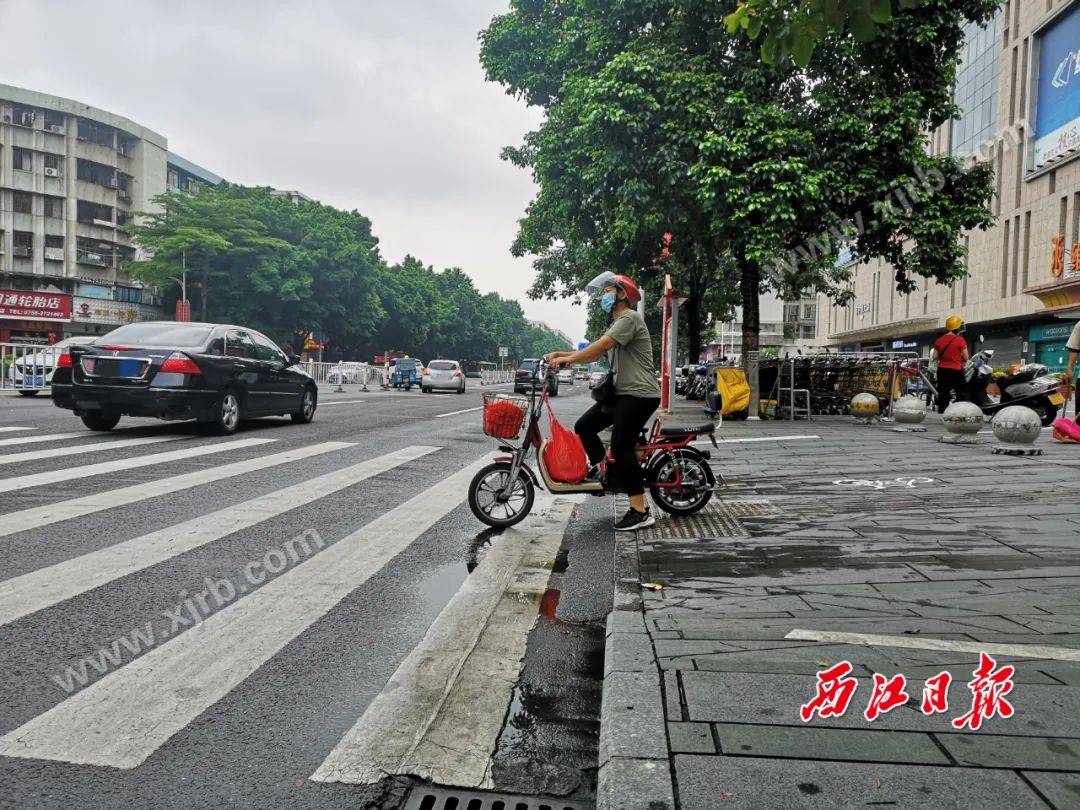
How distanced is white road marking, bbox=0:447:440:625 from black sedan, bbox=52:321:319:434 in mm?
4112

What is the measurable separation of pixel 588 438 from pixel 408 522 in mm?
1465

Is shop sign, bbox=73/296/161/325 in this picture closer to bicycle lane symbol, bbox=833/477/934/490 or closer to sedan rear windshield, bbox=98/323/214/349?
sedan rear windshield, bbox=98/323/214/349

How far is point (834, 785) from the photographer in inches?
87.7

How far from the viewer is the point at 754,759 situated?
2.38 metres

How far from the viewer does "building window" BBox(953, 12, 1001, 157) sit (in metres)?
44.8

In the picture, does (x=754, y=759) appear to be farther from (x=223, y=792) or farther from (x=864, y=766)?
(x=223, y=792)

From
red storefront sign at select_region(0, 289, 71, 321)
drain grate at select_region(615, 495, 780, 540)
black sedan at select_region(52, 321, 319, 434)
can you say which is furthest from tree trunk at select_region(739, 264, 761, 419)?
red storefront sign at select_region(0, 289, 71, 321)

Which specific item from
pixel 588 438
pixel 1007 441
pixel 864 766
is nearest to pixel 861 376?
pixel 1007 441

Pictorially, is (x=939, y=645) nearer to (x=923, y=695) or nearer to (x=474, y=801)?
(x=923, y=695)

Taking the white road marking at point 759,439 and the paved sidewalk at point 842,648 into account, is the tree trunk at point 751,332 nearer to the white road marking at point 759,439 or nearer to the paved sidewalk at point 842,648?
the white road marking at point 759,439

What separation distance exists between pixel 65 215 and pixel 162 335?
4921cm

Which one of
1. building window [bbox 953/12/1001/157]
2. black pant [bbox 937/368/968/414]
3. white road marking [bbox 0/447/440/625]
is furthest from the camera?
building window [bbox 953/12/1001/157]

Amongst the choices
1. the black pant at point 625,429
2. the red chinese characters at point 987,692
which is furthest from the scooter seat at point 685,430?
the red chinese characters at point 987,692

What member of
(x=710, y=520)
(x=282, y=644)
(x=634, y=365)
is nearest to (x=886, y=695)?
(x=282, y=644)
